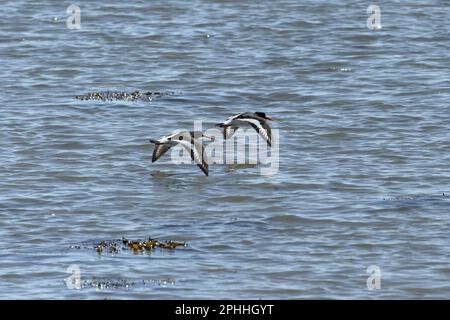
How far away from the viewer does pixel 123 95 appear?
31750mm

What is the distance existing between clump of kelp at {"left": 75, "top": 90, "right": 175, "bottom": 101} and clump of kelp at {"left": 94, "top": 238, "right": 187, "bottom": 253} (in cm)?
1203

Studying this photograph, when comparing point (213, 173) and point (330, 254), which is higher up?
point (213, 173)

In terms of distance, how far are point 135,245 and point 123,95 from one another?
12.9 m

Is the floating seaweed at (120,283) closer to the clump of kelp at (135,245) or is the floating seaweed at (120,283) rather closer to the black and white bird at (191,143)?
the clump of kelp at (135,245)

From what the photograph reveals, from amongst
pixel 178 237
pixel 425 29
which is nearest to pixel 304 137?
pixel 178 237

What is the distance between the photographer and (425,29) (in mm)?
40281

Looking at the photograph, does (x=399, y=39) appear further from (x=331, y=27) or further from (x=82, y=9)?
(x=82, y=9)

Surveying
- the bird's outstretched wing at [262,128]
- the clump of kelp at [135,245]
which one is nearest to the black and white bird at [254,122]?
the bird's outstretched wing at [262,128]

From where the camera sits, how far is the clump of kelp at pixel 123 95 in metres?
31.3

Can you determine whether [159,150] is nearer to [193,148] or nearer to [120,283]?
[193,148]

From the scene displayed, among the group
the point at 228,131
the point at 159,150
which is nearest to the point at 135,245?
the point at 159,150

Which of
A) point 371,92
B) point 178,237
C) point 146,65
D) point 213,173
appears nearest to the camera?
point 178,237

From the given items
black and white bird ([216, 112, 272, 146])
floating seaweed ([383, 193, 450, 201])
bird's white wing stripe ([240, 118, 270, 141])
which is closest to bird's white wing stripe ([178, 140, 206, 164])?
black and white bird ([216, 112, 272, 146])
